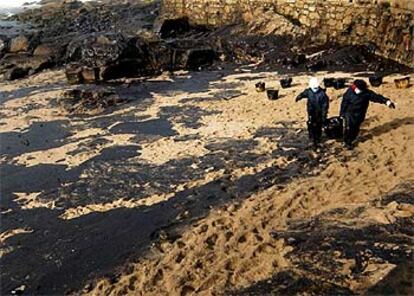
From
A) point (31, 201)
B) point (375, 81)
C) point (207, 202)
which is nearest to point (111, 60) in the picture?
point (375, 81)

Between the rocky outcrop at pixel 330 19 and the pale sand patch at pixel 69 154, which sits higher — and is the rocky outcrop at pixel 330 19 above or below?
above

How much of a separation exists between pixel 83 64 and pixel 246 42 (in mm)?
6570

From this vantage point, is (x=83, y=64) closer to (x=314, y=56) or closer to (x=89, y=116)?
(x=89, y=116)

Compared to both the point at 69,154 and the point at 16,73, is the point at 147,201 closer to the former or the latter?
the point at 69,154

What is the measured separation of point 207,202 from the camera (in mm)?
8070

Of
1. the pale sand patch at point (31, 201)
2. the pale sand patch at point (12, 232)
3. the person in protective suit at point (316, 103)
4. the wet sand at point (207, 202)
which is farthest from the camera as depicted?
the person in protective suit at point (316, 103)

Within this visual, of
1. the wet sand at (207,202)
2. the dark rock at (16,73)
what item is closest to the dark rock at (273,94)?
the wet sand at (207,202)

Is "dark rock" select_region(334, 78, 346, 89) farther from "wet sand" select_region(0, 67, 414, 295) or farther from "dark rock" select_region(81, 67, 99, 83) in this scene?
"dark rock" select_region(81, 67, 99, 83)

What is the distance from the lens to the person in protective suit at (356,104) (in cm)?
Answer: 898

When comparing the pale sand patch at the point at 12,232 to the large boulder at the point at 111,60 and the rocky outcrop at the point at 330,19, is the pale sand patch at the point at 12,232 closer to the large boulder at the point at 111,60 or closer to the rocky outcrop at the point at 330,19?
the large boulder at the point at 111,60

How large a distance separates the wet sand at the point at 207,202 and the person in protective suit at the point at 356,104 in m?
0.43

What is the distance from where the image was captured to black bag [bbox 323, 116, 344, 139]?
9539 millimetres

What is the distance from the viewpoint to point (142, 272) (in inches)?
245

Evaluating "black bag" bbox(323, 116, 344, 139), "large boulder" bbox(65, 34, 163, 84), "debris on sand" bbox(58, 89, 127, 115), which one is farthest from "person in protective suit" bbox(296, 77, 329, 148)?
"large boulder" bbox(65, 34, 163, 84)
